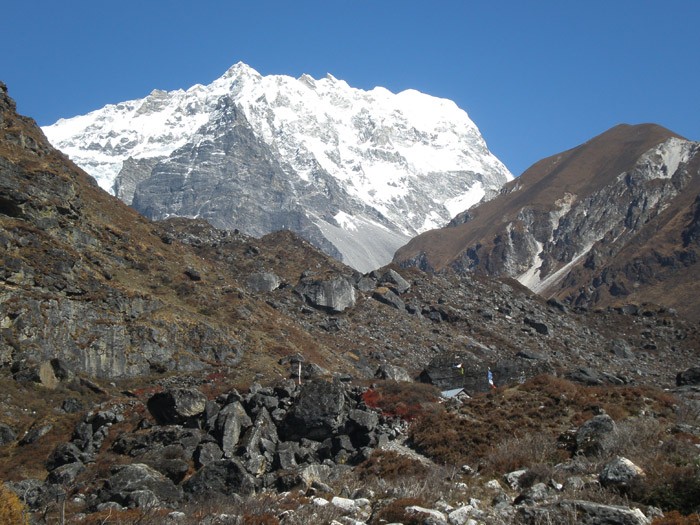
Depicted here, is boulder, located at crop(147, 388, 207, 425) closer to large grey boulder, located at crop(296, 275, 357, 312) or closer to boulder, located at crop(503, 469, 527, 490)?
boulder, located at crop(503, 469, 527, 490)

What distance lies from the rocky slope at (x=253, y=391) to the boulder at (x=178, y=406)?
89mm

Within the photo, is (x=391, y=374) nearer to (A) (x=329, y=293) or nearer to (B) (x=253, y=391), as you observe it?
(B) (x=253, y=391)

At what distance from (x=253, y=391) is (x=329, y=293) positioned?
152ft

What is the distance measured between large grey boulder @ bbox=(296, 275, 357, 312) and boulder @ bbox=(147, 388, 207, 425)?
4624cm

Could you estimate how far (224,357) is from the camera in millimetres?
46500

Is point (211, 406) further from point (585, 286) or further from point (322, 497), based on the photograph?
point (585, 286)

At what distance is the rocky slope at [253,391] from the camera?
16.8 m

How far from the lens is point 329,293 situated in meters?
74.9

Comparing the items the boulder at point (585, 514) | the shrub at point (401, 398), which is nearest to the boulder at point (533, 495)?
the boulder at point (585, 514)

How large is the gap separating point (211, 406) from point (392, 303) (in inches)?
2190

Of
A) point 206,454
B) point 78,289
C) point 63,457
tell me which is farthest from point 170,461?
point 78,289

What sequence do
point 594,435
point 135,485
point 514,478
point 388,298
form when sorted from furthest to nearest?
point 388,298
point 135,485
point 594,435
point 514,478

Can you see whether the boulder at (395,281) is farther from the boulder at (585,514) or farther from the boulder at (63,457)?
the boulder at (585,514)

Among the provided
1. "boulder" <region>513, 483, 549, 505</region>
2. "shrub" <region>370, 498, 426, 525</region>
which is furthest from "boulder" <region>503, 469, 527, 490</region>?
"shrub" <region>370, 498, 426, 525</region>
